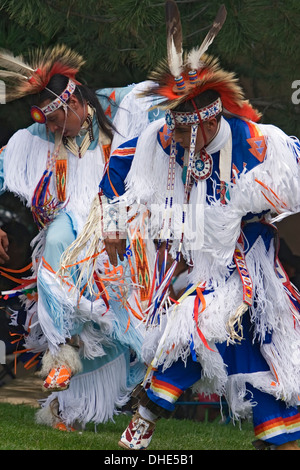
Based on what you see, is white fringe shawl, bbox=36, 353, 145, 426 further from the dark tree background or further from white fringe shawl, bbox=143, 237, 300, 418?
the dark tree background

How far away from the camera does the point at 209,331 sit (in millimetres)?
3914

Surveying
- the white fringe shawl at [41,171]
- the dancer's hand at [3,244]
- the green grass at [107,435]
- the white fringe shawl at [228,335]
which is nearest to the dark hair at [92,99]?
the white fringe shawl at [41,171]

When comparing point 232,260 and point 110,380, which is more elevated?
point 232,260

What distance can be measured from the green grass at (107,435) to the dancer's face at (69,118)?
58.9 inches

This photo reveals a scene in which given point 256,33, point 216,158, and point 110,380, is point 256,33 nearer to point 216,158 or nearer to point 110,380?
point 216,158

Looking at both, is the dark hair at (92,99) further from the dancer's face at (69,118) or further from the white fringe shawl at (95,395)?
the white fringe shawl at (95,395)

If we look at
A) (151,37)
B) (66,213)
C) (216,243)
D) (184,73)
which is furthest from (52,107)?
(216,243)

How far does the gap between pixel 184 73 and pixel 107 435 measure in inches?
76.4

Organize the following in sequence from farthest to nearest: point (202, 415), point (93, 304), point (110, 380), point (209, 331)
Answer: point (202, 415) → point (110, 380) → point (93, 304) → point (209, 331)

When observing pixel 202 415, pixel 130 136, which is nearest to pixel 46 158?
pixel 130 136

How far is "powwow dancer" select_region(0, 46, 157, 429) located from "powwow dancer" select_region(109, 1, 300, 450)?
2.92ft

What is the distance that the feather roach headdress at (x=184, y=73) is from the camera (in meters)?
3.88

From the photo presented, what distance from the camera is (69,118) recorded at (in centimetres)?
512
